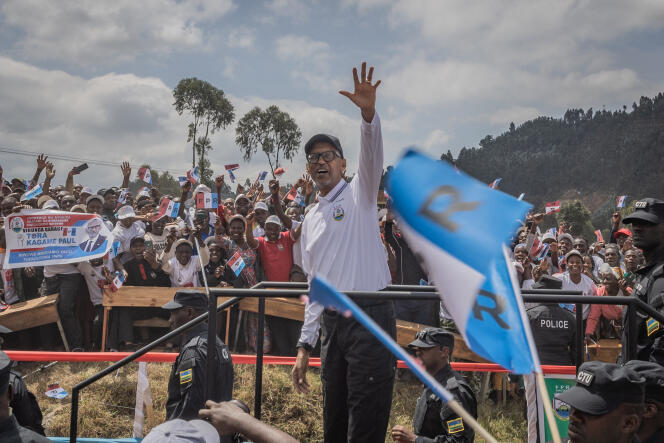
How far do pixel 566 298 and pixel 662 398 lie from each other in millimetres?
674

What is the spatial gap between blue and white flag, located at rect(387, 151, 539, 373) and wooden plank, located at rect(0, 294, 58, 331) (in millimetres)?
7208

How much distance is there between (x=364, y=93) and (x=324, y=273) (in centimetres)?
102

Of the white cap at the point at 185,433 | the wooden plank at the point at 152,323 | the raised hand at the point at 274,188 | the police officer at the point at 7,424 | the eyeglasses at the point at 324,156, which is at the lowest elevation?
the wooden plank at the point at 152,323

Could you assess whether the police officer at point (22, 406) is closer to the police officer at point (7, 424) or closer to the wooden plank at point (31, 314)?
the police officer at point (7, 424)

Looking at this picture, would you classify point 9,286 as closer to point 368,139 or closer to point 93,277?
point 93,277

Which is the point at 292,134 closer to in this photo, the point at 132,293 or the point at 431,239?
the point at 132,293

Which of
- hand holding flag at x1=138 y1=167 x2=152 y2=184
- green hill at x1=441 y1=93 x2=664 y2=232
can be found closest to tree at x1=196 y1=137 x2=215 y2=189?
hand holding flag at x1=138 y1=167 x2=152 y2=184

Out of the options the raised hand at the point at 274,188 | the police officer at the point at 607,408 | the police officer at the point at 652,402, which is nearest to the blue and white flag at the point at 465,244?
the police officer at the point at 607,408

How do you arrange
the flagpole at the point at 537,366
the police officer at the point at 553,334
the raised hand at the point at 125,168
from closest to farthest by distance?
the flagpole at the point at 537,366 → the police officer at the point at 553,334 → the raised hand at the point at 125,168

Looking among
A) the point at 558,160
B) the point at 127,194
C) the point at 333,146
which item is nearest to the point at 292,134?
the point at 127,194

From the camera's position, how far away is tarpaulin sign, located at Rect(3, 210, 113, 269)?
7098 millimetres

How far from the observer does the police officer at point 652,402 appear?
8.44 feet

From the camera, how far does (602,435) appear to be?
7.18ft

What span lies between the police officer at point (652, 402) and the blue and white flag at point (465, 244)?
136 cm
